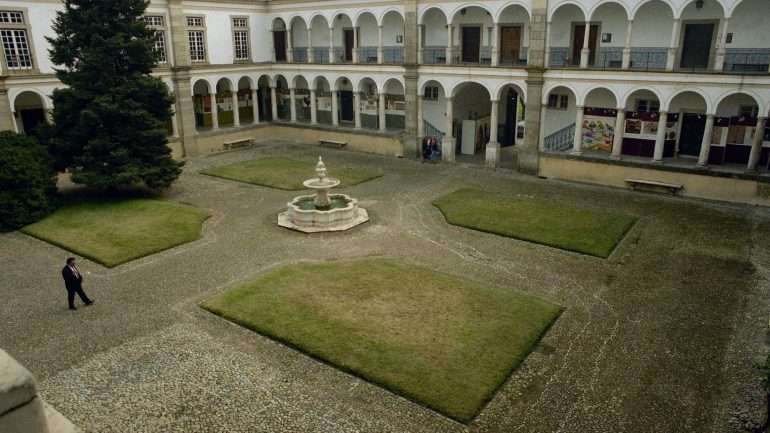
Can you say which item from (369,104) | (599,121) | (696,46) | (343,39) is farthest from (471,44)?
(696,46)

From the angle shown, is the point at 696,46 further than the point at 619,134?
No

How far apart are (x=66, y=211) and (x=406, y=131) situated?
52.2 ft

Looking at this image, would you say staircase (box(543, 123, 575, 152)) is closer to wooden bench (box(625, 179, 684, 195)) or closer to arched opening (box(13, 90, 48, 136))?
wooden bench (box(625, 179, 684, 195))

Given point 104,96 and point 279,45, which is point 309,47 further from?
point 104,96

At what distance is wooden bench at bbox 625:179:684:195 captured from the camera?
2142 cm

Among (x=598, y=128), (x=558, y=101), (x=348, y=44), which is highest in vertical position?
(x=348, y=44)

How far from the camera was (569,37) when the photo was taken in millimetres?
Answer: 24859

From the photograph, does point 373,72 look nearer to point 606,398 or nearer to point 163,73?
point 163,73

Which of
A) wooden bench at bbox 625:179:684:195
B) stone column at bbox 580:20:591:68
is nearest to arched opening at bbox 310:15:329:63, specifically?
stone column at bbox 580:20:591:68

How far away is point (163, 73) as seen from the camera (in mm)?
28469

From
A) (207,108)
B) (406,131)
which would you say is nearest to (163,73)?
(207,108)

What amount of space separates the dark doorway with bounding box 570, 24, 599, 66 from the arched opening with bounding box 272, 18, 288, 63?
56.5 feet

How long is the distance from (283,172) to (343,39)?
11354mm

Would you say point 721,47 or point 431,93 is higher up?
point 721,47
